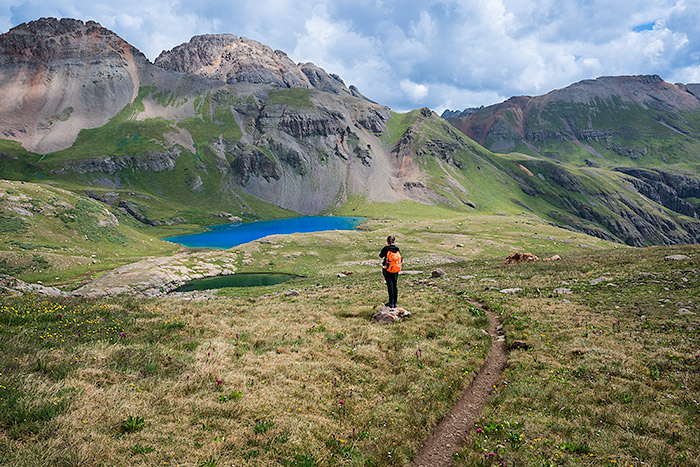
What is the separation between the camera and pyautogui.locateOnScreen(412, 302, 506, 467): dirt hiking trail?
9.95 meters

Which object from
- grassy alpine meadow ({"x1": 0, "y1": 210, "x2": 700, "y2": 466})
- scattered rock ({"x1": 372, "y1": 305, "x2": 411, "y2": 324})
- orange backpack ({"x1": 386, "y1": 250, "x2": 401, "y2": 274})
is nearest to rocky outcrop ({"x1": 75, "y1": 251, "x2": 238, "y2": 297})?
grassy alpine meadow ({"x1": 0, "y1": 210, "x2": 700, "y2": 466})

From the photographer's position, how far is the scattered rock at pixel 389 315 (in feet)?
68.6

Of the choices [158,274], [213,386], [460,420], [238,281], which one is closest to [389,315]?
[460,420]

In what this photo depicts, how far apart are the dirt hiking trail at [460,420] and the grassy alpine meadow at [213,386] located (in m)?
0.37

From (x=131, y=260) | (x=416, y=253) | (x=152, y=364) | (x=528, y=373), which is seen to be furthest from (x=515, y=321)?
(x=131, y=260)

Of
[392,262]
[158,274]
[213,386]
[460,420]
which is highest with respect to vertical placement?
[392,262]

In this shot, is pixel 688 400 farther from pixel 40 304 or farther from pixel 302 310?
pixel 40 304

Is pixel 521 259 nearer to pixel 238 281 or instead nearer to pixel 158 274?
pixel 238 281

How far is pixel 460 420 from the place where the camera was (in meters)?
11.7

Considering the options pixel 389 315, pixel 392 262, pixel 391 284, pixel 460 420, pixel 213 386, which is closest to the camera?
pixel 213 386

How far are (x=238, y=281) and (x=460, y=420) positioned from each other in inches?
2283

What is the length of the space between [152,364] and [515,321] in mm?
20923

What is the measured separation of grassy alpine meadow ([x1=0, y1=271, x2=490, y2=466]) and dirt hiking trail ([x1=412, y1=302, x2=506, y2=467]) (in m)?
0.37

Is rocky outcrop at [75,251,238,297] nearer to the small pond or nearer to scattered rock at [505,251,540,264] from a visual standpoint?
the small pond
